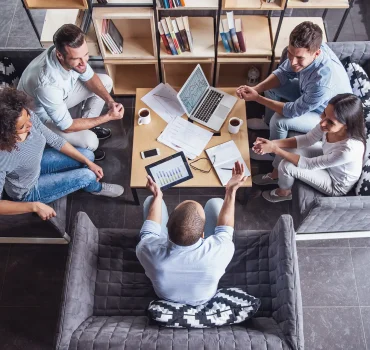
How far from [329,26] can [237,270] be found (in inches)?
105

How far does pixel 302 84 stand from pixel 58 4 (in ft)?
5.91

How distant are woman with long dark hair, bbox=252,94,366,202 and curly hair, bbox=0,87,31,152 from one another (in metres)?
1.45

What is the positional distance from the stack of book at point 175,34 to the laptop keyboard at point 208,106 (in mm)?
469

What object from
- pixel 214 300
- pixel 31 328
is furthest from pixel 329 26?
pixel 31 328

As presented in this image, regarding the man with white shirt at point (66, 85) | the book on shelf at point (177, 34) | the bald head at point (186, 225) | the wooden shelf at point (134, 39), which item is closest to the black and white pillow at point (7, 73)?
the man with white shirt at point (66, 85)

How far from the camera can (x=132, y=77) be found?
132 inches

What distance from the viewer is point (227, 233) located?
6.27 feet

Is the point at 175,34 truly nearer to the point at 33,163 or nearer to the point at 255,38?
the point at 255,38

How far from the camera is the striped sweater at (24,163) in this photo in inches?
82.5

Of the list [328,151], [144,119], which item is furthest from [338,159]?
[144,119]

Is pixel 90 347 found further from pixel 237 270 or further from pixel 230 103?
pixel 230 103

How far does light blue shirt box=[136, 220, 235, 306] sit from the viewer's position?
1.71m

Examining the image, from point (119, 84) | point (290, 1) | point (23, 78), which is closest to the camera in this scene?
point (23, 78)

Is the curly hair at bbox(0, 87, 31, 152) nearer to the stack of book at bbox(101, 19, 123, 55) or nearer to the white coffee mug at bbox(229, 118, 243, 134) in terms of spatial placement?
the stack of book at bbox(101, 19, 123, 55)
